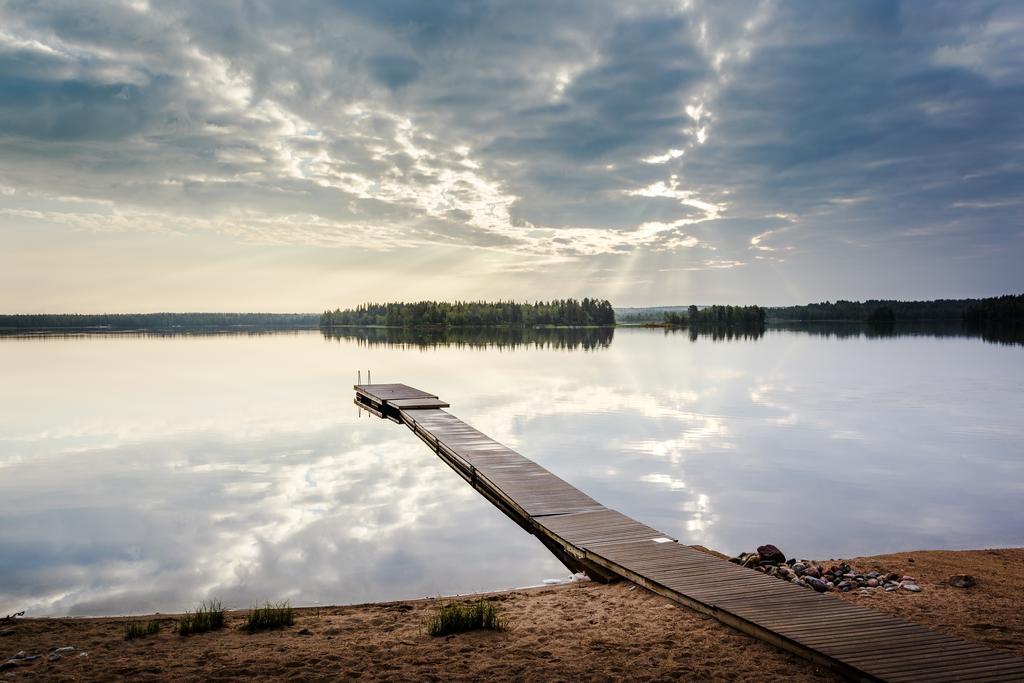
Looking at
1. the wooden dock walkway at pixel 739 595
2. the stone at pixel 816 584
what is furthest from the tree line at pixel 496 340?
the stone at pixel 816 584

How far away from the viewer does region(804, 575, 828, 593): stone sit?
8.59m

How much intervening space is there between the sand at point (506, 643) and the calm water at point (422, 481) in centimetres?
157

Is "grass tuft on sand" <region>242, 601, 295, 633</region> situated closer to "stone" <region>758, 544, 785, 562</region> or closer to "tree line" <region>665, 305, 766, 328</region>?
"stone" <region>758, 544, 785, 562</region>

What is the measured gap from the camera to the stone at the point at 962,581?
8.75m

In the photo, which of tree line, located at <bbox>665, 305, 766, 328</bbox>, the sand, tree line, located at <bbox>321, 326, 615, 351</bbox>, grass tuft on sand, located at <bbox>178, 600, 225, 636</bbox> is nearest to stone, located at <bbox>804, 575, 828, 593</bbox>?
the sand

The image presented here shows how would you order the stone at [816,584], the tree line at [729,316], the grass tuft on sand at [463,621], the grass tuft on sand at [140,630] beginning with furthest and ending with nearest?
the tree line at [729,316] < the stone at [816,584] < the grass tuft on sand at [140,630] < the grass tuft on sand at [463,621]

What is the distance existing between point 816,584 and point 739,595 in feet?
5.23

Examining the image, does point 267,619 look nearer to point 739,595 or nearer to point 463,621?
point 463,621

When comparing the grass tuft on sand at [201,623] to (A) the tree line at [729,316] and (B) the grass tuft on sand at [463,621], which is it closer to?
(B) the grass tuft on sand at [463,621]

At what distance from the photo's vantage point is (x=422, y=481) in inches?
648

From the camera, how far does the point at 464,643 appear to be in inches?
276

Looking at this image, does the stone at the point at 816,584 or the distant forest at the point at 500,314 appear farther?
the distant forest at the point at 500,314

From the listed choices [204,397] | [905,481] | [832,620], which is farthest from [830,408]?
[204,397]

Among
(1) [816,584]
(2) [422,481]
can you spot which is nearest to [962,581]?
(1) [816,584]
